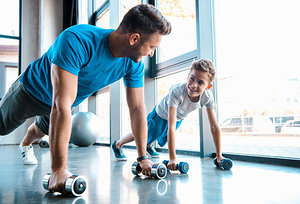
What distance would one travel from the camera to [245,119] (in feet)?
7.00

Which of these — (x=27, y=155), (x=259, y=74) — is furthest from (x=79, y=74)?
(x=259, y=74)

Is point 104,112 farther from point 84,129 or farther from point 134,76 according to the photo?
point 134,76

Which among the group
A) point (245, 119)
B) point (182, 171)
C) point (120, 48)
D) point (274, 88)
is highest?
point (120, 48)

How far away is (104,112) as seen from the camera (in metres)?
4.52

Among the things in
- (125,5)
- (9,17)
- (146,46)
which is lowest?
(146,46)

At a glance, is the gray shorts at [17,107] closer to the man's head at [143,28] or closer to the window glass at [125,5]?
the man's head at [143,28]

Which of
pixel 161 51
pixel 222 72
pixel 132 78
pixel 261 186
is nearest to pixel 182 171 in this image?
pixel 261 186

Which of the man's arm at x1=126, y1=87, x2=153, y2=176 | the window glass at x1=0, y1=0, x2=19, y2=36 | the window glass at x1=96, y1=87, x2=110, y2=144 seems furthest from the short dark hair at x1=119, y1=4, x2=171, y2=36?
the window glass at x1=0, y1=0, x2=19, y2=36

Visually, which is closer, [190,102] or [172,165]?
[172,165]

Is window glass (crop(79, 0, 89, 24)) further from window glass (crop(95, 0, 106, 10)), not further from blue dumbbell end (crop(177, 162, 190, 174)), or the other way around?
blue dumbbell end (crop(177, 162, 190, 174))

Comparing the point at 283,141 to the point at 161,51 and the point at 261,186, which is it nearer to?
the point at 261,186

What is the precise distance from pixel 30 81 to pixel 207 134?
1.43m

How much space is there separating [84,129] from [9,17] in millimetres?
3081

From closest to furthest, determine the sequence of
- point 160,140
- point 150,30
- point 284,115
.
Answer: point 150,30, point 284,115, point 160,140
